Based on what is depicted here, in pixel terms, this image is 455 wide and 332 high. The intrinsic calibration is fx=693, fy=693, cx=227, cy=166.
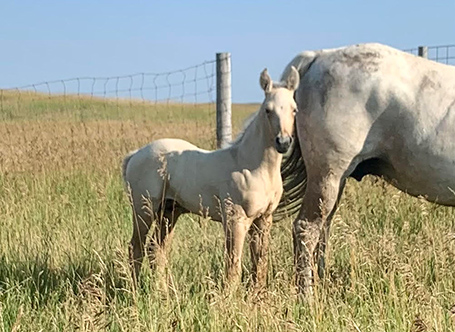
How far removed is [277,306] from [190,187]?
1.29m

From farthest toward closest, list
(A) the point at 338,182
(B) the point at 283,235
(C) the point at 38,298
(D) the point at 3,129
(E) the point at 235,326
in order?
(D) the point at 3,129 < (B) the point at 283,235 < (A) the point at 338,182 < (C) the point at 38,298 < (E) the point at 235,326

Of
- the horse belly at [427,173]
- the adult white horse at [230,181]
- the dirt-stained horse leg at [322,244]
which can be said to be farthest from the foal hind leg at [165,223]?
the horse belly at [427,173]

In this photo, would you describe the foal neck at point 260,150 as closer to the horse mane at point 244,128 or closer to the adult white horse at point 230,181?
the adult white horse at point 230,181

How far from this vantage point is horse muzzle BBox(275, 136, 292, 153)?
3.63 metres

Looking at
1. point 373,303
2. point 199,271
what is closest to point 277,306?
point 373,303

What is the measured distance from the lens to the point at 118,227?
5.58 meters

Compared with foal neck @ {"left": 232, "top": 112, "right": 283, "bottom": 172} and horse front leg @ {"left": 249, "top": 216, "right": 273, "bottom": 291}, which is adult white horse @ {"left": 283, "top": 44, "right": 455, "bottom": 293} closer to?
horse front leg @ {"left": 249, "top": 216, "right": 273, "bottom": 291}

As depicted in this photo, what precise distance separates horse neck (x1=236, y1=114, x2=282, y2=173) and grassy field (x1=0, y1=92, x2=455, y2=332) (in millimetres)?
543

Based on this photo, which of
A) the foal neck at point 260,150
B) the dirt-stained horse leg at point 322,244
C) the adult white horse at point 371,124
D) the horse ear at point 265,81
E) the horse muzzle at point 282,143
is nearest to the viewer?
the horse muzzle at point 282,143

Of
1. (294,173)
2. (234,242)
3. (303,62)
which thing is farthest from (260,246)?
(303,62)

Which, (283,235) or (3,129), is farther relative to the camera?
(3,129)

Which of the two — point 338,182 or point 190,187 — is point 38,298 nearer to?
point 190,187

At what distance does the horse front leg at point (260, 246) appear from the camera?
3936 millimetres

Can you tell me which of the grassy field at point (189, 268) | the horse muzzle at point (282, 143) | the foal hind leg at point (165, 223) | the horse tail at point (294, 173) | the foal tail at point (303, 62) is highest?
the foal tail at point (303, 62)
